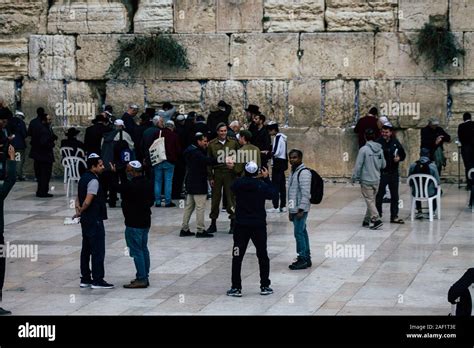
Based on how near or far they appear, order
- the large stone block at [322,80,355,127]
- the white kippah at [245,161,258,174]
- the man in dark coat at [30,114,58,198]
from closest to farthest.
Answer: the white kippah at [245,161,258,174] → the man in dark coat at [30,114,58,198] → the large stone block at [322,80,355,127]

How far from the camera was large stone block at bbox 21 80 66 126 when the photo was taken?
2233cm

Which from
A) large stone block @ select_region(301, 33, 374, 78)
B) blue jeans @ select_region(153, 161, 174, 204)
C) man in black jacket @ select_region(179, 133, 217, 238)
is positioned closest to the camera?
man in black jacket @ select_region(179, 133, 217, 238)

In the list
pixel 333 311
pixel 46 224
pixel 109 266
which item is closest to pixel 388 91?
pixel 46 224

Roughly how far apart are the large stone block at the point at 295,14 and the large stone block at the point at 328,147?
5.94ft

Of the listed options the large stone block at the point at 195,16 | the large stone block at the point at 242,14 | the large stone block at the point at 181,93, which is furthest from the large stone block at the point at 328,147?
the large stone block at the point at 195,16

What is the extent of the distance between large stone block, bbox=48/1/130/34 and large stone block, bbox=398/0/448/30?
A: 4.93 metres

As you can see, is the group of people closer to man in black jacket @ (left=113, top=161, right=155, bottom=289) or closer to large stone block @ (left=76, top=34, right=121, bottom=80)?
man in black jacket @ (left=113, top=161, right=155, bottom=289)

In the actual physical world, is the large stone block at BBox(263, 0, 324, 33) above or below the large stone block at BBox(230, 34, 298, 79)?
above

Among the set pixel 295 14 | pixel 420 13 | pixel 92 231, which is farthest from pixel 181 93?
pixel 92 231

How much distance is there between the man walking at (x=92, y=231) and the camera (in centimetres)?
1328

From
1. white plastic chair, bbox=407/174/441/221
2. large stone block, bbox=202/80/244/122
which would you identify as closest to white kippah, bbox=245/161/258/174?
white plastic chair, bbox=407/174/441/221

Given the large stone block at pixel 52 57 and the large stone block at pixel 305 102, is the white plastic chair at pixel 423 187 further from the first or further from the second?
the large stone block at pixel 52 57

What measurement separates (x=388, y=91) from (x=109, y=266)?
8262 mm
